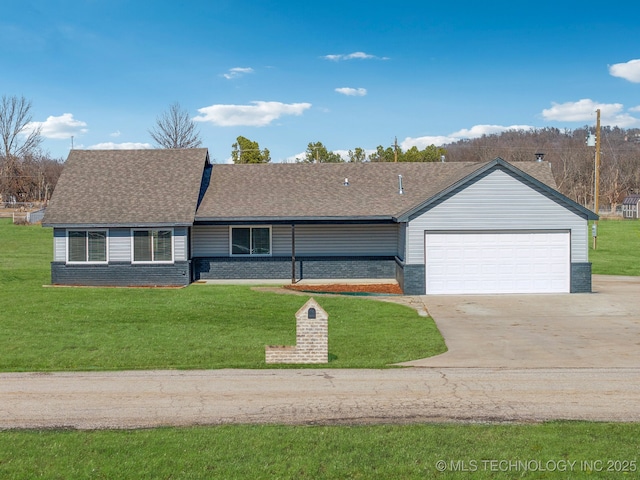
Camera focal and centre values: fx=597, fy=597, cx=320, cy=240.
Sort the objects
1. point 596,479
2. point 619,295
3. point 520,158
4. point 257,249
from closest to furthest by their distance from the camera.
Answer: point 596,479 → point 619,295 → point 257,249 → point 520,158

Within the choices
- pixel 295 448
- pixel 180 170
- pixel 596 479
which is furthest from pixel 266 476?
pixel 180 170

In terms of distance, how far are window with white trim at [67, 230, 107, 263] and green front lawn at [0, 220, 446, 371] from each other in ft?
7.25

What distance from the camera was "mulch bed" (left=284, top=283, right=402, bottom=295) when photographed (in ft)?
78.6

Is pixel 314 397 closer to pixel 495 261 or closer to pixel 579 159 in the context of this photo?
pixel 495 261

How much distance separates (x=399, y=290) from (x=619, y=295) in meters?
8.28

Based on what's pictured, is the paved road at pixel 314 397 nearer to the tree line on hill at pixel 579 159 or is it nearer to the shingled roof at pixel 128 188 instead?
the shingled roof at pixel 128 188

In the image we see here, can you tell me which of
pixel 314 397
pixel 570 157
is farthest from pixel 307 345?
pixel 570 157

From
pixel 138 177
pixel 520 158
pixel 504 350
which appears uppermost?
pixel 520 158

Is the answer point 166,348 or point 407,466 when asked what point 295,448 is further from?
point 166,348

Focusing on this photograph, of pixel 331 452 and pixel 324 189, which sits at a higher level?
pixel 324 189

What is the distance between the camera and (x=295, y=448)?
316 inches

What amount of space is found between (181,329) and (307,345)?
508 cm

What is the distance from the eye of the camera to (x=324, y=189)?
94.1 feet

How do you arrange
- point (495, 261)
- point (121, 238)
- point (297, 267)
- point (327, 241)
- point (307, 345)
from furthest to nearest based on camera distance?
1. point (327, 241)
2. point (297, 267)
3. point (121, 238)
4. point (495, 261)
5. point (307, 345)
